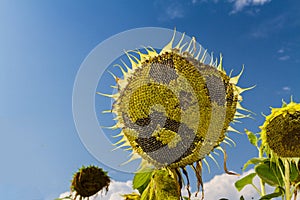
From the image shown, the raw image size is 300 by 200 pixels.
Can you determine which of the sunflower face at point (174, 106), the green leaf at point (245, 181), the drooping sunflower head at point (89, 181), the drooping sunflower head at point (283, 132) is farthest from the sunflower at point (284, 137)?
the drooping sunflower head at point (89, 181)

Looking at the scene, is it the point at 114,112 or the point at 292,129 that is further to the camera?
the point at 292,129

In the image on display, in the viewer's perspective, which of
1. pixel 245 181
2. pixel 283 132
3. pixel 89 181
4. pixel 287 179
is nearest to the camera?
pixel 287 179

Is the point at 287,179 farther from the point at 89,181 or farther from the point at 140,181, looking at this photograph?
the point at 89,181

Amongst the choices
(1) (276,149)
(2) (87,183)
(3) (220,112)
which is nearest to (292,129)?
(1) (276,149)

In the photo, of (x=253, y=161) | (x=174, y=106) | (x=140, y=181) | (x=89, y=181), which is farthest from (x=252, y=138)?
(x=174, y=106)

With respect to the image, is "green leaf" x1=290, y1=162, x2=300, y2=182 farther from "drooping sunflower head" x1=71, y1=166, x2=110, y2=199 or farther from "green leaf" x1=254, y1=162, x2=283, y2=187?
"drooping sunflower head" x1=71, y1=166, x2=110, y2=199

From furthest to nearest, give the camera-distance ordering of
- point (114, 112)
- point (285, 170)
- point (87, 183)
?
1. point (87, 183)
2. point (285, 170)
3. point (114, 112)

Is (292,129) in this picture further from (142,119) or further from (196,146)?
(142,119)

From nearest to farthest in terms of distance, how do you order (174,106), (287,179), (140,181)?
(174,106), (140,181), (287,179)
